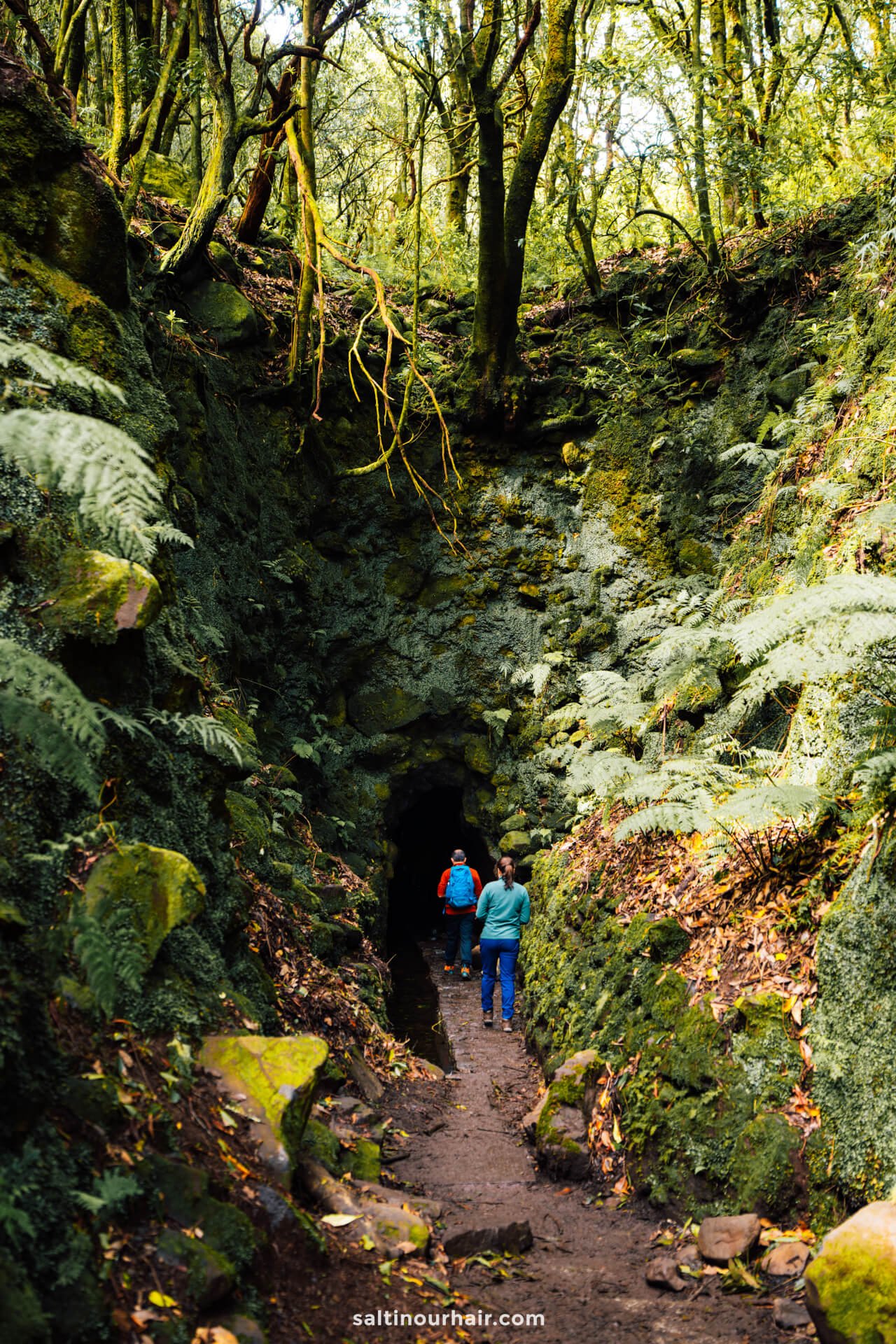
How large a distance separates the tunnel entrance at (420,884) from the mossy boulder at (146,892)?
5659 mm

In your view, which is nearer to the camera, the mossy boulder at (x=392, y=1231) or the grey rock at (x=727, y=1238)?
the mossy boulder at (x=392, y=1231)

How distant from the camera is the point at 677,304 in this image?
10578 millimetres

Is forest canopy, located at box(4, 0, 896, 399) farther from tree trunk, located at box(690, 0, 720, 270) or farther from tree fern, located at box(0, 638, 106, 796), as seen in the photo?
tree fern, located at box(0, 638, 106, 796)

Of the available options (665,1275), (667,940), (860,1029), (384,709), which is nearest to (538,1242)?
(665,1275)

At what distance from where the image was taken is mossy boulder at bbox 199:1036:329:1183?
3.17 meters

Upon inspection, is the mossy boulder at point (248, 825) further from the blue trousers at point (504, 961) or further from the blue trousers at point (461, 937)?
the blue trousers at point (461, 937)

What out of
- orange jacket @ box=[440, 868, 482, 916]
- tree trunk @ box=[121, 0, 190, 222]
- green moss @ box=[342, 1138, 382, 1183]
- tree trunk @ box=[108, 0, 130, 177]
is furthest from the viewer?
orange jacket @ box=[440, 868, 482, 916]

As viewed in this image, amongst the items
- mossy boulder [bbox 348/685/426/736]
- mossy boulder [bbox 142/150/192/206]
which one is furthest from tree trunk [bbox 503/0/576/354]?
mossy boulder [bbox 348/685/426/736]

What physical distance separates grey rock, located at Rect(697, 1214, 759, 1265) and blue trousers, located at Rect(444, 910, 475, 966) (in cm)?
670

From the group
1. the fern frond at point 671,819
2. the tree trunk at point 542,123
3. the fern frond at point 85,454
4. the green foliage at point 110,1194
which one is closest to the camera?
the fern frond at point 85,454

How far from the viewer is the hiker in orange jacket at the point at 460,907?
1017 centimetres

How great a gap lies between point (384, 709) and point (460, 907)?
2.75 meters

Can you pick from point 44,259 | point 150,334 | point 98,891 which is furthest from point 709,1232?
point 150,334

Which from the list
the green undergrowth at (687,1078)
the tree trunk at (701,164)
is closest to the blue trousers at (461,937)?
the green undergrowth at (687,1078)
